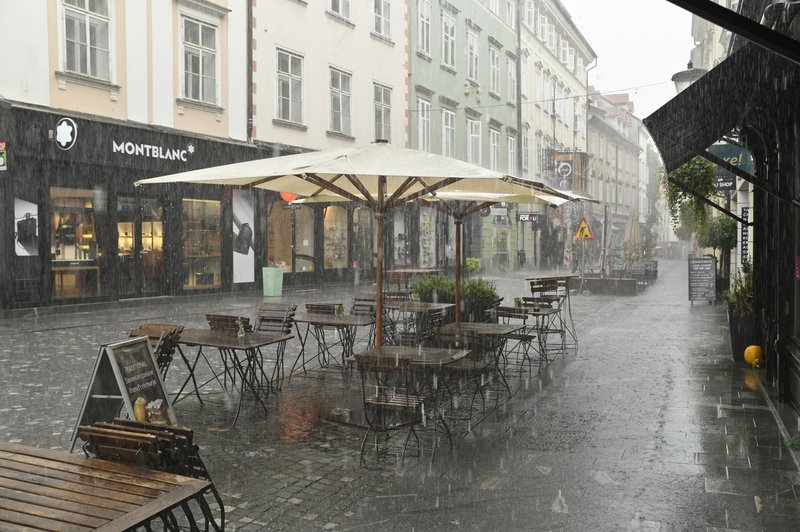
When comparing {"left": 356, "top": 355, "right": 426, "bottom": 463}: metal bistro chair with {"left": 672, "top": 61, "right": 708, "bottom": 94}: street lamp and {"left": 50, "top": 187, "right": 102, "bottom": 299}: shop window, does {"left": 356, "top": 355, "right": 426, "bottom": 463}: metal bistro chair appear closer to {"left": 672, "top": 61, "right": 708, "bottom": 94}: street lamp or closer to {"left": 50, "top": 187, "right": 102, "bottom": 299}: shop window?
{"left": 672, "top": 61, "right": 708, "bottom": 94}: street lamp

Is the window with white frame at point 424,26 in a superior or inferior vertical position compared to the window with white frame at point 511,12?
inferior

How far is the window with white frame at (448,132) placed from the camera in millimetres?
31844

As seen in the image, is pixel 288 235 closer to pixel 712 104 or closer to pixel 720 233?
pixel 720 233

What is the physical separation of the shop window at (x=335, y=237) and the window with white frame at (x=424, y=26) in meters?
8.20

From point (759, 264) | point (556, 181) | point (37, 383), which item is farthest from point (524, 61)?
point (37, 383)

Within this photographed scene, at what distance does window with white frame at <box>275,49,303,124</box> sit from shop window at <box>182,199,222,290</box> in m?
3.93

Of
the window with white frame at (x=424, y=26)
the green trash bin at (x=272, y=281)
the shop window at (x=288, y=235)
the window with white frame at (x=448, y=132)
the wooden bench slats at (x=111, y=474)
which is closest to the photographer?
the wooden bench slats at (x=111, y=474)

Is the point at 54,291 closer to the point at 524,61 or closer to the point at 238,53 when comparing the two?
the point at 238,53

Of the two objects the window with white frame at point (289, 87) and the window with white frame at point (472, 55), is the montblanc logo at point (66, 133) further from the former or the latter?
the window with white frame at point (472, 55)

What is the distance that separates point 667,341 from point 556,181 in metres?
31.5

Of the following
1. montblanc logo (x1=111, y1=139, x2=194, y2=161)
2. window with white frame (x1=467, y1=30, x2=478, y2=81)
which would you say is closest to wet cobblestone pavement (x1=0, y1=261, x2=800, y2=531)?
montblanc logo (x1=111, y1=139, x2=194, y2=161)

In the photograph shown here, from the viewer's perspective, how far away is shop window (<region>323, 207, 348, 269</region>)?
25344 mm

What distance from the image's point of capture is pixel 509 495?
4.83 m

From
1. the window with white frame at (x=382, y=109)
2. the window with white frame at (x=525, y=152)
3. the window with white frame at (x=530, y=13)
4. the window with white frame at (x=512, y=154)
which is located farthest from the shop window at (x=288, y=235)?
the window with white frame at (x=530, y=13)
